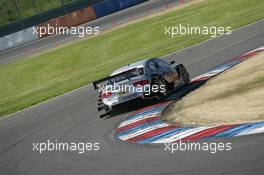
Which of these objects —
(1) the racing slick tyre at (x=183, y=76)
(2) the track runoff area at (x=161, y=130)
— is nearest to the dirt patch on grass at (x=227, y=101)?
(2) the track runoff area at (x=161, y=130)

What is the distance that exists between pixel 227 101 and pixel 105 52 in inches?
710

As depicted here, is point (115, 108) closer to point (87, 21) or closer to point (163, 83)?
point (163, 83)

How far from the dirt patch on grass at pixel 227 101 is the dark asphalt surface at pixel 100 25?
22438mm

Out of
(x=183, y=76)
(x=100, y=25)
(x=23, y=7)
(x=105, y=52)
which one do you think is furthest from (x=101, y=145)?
(x=23, y=7)

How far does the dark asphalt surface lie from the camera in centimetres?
3709

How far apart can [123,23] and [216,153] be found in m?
28.7

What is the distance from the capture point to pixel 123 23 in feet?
120

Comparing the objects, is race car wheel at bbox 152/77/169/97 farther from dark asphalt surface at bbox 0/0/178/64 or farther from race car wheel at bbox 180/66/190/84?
dark asphalt surface at bbox 0/0/178/64

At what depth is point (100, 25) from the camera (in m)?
38.9

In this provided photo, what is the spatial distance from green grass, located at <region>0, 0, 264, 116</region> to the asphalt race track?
10.8 feet

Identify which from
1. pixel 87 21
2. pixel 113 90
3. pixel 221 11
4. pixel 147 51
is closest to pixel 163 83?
pixel 113 90

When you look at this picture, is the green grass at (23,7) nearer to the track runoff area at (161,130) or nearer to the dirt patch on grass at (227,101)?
the dirt patch on grass at (227,101)

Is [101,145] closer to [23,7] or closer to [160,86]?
[160,86]

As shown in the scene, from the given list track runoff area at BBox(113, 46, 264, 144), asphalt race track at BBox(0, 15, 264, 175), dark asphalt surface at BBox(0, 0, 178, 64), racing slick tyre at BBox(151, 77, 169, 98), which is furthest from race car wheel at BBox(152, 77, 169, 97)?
dark asphalt surface at BBox(0, 0, 178, 64)
